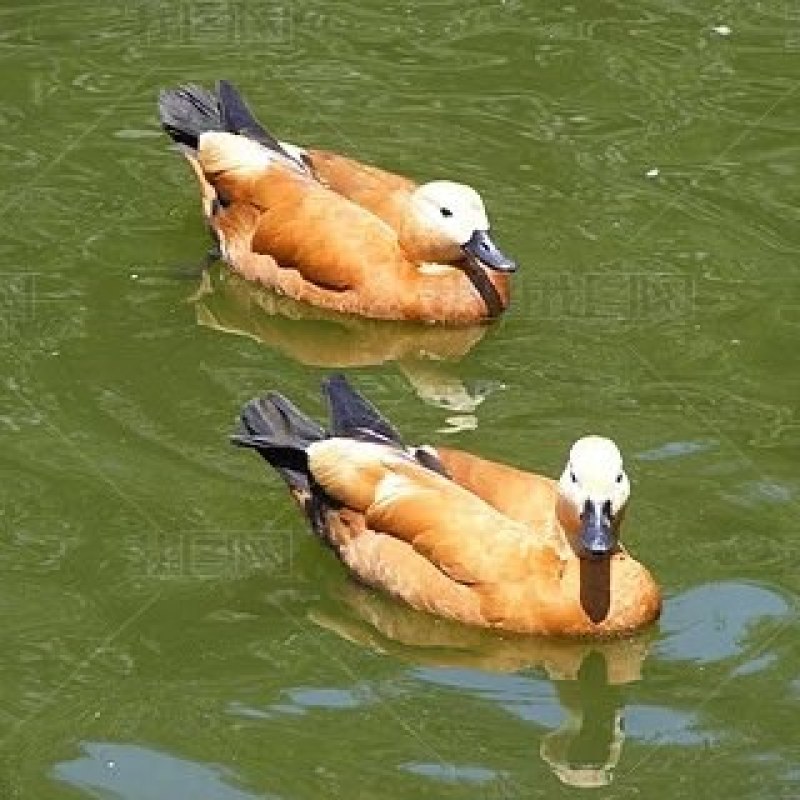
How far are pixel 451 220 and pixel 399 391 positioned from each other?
37.7 inches

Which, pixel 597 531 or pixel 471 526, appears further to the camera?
pixel 471 526

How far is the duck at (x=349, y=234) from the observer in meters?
12.8

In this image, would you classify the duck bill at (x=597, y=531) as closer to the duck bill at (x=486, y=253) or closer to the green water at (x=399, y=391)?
the green water at (x=399, y=391)

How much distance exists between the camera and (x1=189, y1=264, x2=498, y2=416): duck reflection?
1246cm

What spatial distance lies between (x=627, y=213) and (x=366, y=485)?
3647mm

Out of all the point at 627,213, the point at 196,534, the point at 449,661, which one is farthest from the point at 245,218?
the point at 449,661

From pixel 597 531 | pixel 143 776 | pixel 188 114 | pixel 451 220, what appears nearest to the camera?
pixel 143 776

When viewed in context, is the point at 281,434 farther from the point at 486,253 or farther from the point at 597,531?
the point at 486,253

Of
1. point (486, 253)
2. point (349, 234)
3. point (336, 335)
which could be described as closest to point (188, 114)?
point (349, 234)

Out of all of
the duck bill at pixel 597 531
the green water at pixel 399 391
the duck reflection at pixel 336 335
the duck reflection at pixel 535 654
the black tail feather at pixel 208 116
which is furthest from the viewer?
the black tail feather at pixel 208 116

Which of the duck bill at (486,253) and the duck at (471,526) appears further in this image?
the duck bill at (486,253)

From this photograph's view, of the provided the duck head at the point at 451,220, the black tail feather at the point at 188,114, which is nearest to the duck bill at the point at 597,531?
the duck head at the point at 451,220

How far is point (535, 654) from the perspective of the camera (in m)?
10.2

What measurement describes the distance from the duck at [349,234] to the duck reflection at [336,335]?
0.17 feet
